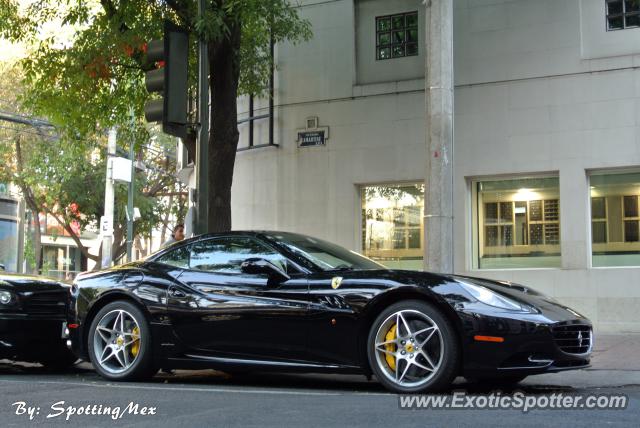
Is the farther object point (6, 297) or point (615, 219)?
point (615, 219)

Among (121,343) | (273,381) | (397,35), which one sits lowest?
(273,381)

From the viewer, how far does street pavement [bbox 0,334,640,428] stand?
4.92m

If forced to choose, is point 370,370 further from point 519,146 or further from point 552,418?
point 519,146

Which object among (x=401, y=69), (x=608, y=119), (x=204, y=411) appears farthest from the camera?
(x=401, y=69)

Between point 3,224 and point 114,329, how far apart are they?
25.3 feet

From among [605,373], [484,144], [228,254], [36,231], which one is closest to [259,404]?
[228,254]

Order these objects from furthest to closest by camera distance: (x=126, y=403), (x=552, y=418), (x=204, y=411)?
(x=126, y=403), (x=204, y=411), (x=552, y=418)

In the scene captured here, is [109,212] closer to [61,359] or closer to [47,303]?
[61,359]

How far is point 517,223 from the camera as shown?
13.3 meters

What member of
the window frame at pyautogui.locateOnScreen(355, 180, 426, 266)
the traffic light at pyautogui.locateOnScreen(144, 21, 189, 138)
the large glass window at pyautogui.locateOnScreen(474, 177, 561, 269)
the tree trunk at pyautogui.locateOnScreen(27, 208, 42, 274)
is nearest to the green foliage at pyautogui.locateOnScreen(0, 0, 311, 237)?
the traffic light at pyautogui.locateOnScreen(144, 21, 189, 138)

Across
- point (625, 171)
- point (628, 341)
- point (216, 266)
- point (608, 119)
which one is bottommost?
point (628, 341)

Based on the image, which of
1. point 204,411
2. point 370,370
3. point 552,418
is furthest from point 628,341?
point 204,411

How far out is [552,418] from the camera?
490 cm

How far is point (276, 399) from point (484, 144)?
829 centimetres
